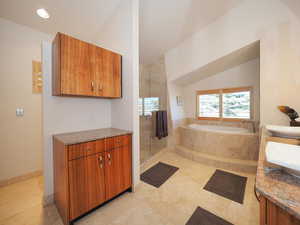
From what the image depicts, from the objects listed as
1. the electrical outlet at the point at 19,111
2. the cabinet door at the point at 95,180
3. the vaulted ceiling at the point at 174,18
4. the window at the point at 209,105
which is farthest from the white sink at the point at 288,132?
the electrical outlet at the point at 19,111

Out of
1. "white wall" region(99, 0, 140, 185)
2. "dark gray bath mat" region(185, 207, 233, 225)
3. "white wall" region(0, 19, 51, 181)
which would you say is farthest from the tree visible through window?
"white wall" region(0, 19, 51, 181)

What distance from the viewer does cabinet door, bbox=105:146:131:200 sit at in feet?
4.81

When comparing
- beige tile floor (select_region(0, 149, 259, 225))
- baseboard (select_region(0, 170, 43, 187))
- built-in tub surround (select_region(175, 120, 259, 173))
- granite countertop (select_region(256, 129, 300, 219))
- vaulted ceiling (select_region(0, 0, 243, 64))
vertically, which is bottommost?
beige tile floor (select_region(0, 149, 259, 225))

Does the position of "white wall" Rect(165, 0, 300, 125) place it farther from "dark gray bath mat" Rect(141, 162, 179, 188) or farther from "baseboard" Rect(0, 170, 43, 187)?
"baseboard" Rect(0, 170, 43, 187)

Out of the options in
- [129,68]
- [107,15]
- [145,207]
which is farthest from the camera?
[107,15]

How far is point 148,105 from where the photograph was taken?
3.57 metres

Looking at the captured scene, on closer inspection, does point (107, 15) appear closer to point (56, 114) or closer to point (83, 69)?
point (83, 69)

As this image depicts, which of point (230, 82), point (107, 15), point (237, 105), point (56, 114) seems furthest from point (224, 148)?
point (107, 15)

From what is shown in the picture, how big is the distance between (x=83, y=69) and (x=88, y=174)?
1.21 m

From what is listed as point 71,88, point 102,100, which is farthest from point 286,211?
point 102,100

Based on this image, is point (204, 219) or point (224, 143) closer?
point (204, 219)

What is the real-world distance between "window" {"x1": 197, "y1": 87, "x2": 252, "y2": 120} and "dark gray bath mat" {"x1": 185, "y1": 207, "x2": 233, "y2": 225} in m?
2.66

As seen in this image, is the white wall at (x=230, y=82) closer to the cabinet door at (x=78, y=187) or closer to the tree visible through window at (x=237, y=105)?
the tree visible through window at (x=237, y=105)

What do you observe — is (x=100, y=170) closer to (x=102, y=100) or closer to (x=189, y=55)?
(x=102, y=100)
